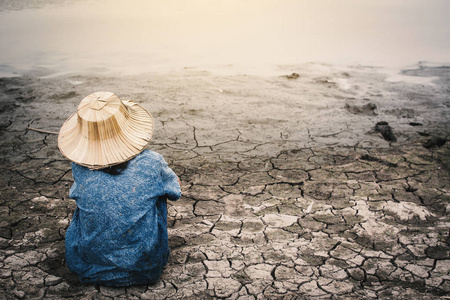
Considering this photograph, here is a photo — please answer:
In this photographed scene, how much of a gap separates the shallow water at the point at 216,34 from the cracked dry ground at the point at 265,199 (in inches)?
78.8

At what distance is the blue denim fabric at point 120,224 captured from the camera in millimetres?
1976

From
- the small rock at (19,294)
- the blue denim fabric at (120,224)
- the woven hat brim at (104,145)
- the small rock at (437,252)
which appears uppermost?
the woven hat brim at (104,145)

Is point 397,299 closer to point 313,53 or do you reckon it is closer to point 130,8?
point 313,53

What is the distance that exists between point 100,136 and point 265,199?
168 cm

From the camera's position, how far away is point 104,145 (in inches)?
77.1

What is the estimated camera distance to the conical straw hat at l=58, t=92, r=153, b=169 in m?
1.93

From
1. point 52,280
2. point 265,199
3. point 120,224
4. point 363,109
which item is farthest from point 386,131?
point 52,280

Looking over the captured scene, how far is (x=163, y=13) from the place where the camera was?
36.6 feet

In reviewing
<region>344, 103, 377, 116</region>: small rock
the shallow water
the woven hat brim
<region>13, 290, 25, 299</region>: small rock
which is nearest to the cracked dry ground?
<region>13, 290, 25, 299</region>: small rock

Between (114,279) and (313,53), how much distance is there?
23.3 ft

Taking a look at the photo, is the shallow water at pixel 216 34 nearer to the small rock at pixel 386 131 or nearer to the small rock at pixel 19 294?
the small rock at pixel 386 131

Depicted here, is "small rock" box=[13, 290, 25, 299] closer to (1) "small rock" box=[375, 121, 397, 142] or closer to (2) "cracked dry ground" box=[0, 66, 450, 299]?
(2) "cracked dry ground" box=[0, 66, 450, 299]

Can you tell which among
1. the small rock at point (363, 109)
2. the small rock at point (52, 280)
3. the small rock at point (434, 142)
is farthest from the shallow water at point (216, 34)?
the small rock at point (52, 280)

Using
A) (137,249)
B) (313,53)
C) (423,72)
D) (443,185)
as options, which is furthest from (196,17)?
(137,249)
